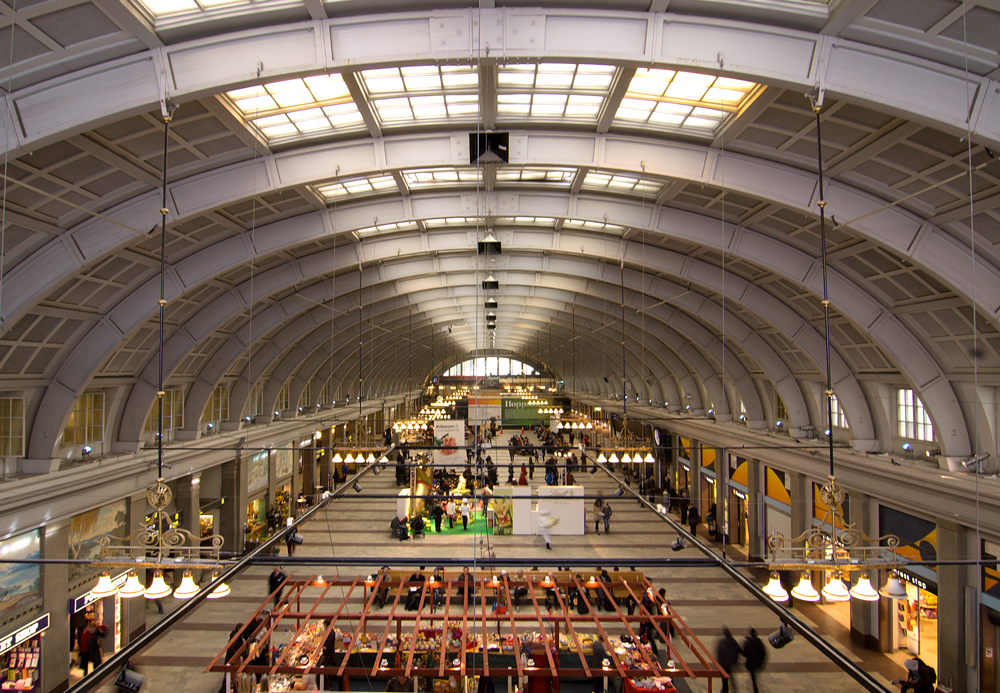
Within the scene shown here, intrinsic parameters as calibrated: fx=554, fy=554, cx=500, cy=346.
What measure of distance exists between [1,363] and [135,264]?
2563mm

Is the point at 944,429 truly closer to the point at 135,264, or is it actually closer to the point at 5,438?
the point at 135,264

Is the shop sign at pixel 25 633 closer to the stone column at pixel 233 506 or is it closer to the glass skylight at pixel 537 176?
the stone column at pixel 233 506

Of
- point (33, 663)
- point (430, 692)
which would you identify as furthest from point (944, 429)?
point (33, 663)

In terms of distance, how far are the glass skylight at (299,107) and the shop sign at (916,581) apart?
1272cm

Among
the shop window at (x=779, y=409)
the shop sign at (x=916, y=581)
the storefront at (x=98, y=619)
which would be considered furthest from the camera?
the shop window at (x=779, y=409)

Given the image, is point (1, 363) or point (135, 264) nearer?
point (1, 363)

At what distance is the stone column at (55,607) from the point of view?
10016mm

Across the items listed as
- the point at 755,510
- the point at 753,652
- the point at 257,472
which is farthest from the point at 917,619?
the point at 257,472

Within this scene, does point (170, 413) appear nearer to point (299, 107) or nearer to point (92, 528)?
point (92, 528)

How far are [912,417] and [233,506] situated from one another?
1799cm

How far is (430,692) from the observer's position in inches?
341

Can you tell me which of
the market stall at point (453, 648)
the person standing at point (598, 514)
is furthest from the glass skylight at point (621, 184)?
the person standing at point (598, 514)

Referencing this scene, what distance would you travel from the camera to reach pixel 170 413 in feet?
48.3

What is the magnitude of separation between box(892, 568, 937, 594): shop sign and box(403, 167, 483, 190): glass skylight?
36.6 feet
